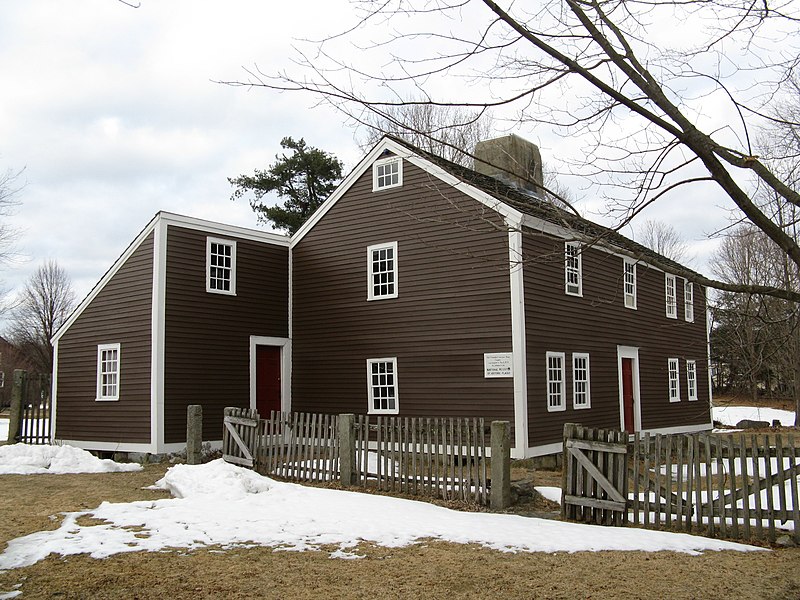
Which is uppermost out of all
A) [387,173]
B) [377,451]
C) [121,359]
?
[387,173]

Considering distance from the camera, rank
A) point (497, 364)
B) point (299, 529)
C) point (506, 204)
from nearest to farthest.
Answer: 1. point (506, 204)
2. point (299, 529)
3. point (497, 364)

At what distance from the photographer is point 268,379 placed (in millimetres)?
20344

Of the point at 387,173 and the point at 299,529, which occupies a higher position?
the point at 387,173

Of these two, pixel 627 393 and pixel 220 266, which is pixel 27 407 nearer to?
pixel 220 266

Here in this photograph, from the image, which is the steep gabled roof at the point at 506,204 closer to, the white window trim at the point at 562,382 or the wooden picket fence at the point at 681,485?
the wooden picket fence at the point at 681,485

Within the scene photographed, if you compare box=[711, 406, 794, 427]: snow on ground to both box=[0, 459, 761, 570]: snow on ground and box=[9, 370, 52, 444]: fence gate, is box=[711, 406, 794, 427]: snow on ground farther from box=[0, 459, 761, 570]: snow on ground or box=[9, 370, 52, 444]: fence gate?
box=[9, 370, 52, 444]: fence gate

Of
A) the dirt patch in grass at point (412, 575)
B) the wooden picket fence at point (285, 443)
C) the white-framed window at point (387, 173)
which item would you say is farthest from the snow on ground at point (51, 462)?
the white-framed window at point (387, 173)

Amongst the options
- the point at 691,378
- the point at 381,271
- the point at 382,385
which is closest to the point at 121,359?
the point at 382,385

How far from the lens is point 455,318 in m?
17.6

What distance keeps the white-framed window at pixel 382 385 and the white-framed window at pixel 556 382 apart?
12.8ft

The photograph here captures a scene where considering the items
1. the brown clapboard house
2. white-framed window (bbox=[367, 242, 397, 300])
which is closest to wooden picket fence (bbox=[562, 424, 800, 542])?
the brown clapboard house

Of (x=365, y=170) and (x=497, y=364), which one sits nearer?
(x=497, y=364)

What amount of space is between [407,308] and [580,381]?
4.98m

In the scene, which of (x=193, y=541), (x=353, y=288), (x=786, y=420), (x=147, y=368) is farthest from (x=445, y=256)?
(x=786, y=420)
